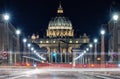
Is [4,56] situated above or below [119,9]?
below

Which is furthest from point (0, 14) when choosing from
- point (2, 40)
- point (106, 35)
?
point (106, 35)

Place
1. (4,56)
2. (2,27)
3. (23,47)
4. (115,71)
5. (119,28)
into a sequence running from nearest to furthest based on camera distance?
(4,56) → (115,71) → (119,28) → (2,27) → (23,47)

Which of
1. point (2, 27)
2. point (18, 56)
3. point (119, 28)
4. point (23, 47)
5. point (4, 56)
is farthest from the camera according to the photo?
point (23, 47)

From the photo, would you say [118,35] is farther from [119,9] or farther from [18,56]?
[18,56]

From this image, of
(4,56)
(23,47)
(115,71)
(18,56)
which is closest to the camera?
(4,56)

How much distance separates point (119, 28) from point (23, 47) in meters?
58.3

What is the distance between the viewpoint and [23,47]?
7096 inches

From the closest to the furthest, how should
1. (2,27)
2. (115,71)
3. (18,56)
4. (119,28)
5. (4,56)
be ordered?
(4,56)
(115,71)
(119,28)
(2,27)
(18,56)

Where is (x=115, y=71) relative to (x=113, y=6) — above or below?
below

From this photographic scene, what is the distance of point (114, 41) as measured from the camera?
453ft

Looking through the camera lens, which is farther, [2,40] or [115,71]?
[2,40]

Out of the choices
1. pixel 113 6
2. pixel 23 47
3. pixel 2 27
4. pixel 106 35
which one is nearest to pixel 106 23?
pixel 106 35

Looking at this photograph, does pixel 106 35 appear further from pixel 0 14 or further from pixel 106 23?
pixel 0 14

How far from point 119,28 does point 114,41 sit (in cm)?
1146
